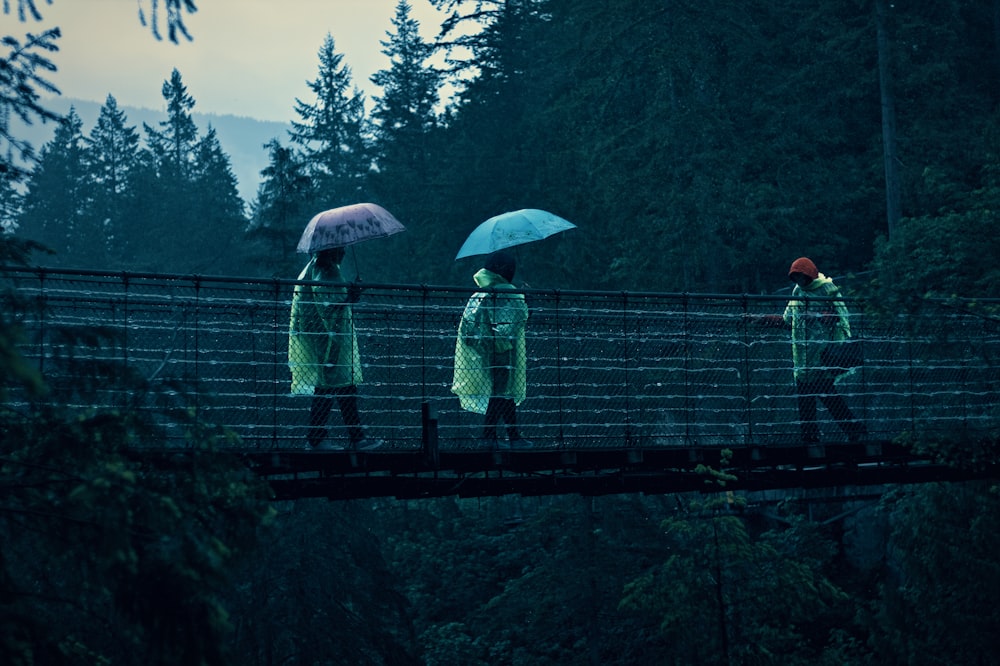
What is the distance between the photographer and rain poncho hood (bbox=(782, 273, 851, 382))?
9.89 meters

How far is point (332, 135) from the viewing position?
48.1 metres

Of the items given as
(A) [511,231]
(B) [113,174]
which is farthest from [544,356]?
(B) [113,174]

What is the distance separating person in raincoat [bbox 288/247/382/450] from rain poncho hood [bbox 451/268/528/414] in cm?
84

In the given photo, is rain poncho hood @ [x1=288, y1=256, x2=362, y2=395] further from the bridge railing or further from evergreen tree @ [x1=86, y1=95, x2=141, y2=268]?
evergreen tree @ [x1=86, y1=95, x2=141, y2=268]

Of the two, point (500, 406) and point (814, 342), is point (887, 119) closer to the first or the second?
point (814, 342)

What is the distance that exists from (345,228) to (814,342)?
146 inches

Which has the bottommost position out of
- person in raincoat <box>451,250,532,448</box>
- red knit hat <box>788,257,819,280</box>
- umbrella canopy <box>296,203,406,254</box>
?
person in raincoat <box>451,250,532,448</box>

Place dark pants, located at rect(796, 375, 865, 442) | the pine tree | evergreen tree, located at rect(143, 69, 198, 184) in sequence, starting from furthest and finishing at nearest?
evergreen tree, located at rect(143, 69, 198, 184), the pine tree, dark pants, located at rect(796, 375, 865, 442)

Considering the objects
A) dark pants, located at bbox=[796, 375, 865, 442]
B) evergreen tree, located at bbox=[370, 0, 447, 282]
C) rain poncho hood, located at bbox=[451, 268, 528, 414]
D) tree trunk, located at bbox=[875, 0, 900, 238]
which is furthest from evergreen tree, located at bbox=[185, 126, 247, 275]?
rain poncho hood, located at bbox=[451, 268, 528, 414]

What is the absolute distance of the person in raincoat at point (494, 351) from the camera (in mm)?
8742

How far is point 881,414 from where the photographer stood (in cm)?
1619

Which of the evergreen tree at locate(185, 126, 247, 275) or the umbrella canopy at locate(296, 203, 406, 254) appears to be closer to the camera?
the umbrella canopy at locate(296, 203, 406, 254)

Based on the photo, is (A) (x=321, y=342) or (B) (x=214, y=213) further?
(B) (x=214, y=213)

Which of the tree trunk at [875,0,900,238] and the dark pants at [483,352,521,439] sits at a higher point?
the tree trunk at [875,0,900,238]
